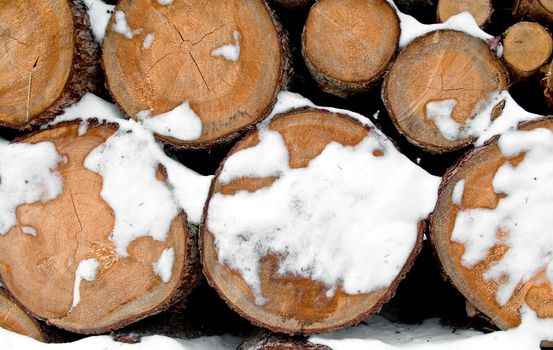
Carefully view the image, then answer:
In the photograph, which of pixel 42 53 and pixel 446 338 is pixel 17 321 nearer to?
pixel 42 53

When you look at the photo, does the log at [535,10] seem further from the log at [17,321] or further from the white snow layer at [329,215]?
the log at [17,321]

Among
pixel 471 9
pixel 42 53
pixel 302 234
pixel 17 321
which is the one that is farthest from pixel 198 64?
pixel 17 321

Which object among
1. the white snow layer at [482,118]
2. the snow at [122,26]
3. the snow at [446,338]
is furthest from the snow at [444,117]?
the snow at [122,26]

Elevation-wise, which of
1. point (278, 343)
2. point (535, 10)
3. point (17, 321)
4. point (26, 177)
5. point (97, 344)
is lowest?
point (17, 321)

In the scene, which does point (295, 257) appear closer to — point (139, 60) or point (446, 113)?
point (446, 113)

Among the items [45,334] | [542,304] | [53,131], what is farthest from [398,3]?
[45,334]

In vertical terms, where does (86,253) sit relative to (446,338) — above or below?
above
